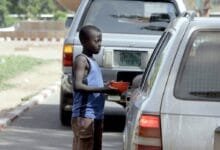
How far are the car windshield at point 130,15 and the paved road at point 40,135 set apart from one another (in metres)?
1.55

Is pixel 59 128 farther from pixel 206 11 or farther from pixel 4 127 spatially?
pixel 206 11

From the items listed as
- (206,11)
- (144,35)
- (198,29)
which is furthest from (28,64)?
(198,29)

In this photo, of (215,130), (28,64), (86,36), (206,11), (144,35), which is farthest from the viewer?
(28,64)

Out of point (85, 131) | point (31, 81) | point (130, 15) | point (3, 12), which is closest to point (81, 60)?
point (85, 131)

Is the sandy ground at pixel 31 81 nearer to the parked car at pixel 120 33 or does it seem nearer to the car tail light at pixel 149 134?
the parked car at pixel 120 33

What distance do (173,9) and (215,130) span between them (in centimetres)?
643

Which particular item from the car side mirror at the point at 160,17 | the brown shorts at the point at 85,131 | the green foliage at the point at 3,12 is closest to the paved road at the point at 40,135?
the car side mirror at the point at 160,17

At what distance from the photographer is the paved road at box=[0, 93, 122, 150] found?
32.0 feet

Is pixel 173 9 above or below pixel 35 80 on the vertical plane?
above

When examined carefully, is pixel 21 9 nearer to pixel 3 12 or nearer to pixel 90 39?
pixel 3 12

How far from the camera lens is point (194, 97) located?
451 cm

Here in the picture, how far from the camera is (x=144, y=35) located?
1024 centimetres

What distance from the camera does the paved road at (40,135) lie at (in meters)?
9.74

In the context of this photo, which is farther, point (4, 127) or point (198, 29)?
point (4, 127)
